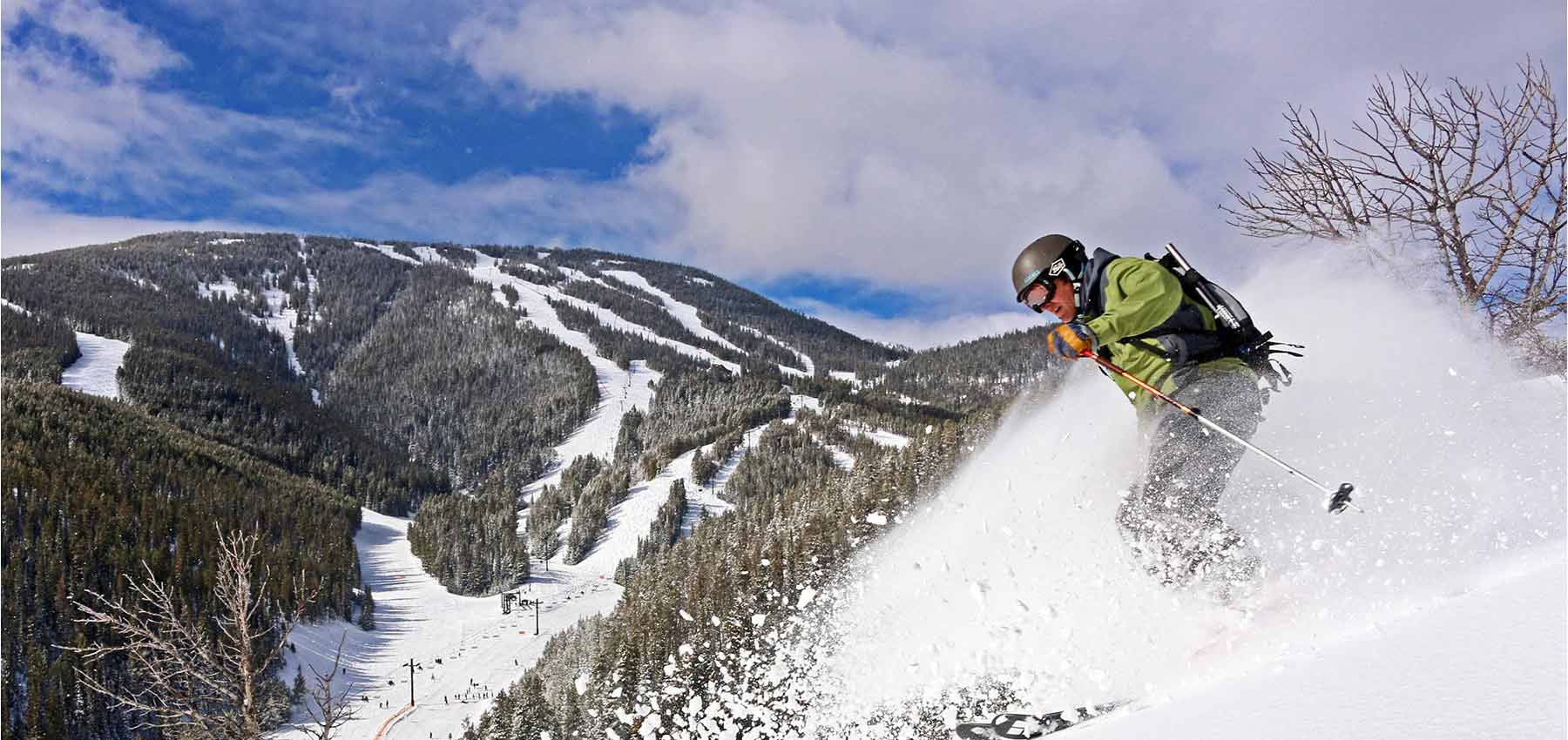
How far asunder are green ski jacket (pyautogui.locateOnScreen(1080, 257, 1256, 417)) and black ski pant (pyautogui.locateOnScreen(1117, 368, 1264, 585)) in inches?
4.0

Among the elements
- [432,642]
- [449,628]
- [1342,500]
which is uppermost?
[1342,500]

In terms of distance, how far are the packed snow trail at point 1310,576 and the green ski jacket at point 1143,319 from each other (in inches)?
49.4

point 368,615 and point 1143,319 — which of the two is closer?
point 1143,319


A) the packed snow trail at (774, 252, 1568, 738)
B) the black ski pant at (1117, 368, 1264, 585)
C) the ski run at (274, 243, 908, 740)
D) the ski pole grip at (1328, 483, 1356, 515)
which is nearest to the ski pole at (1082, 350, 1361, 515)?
the ski pole grip at (1328, 483, 1356, 515)

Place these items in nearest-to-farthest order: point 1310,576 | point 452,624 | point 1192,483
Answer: point 1310,576
point 1192,483
point 452,624

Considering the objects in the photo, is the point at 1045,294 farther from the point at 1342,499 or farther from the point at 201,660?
the point at 201,660

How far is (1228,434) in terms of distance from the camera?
673 cm

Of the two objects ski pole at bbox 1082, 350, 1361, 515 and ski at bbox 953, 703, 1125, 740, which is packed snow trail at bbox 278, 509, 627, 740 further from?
ski pole at bbox 1082, 350, 1361, 515

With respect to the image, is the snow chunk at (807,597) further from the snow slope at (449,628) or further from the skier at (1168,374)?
the snow slope at (449,628)

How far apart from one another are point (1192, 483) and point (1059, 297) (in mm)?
2104

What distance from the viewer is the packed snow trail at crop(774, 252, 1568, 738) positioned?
145 inches

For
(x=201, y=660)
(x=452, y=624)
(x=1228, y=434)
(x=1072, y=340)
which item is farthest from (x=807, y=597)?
(x=452, y=624)

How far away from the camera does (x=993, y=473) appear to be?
15.1m

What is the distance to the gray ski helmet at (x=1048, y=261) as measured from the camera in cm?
698
